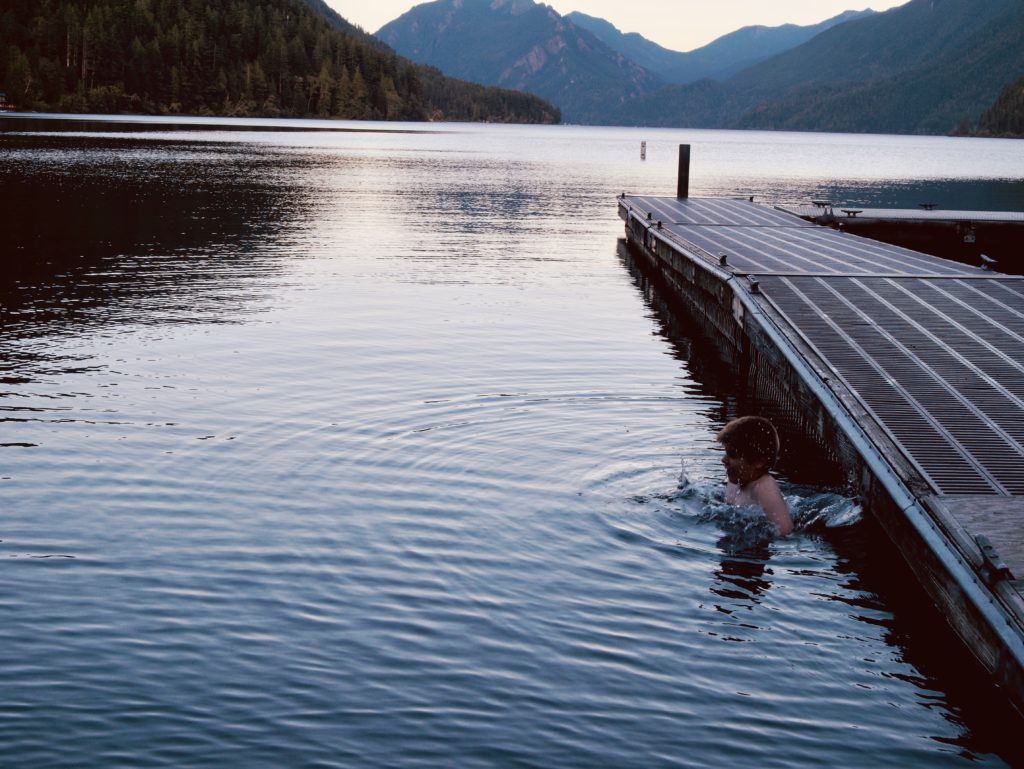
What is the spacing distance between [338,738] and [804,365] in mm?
9200

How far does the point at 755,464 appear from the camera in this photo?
1043 cm

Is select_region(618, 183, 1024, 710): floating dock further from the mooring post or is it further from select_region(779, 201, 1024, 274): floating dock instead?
the mooring post

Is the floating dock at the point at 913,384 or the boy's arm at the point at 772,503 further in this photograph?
the boy's arm at the point at 772,503

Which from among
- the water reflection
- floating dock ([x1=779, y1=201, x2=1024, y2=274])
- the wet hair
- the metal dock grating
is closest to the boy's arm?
the wet hair

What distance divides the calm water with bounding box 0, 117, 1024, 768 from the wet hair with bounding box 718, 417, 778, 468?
2.23 ft

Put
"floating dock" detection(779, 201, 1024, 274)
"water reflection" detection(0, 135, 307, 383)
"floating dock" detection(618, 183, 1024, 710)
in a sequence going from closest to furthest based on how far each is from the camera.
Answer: "floating dock" detection(618, 183, 1024, 710) < "water reflection" detection(0, 135, 307, 383) < "floating dock" detection(779, 201, 1024, 274)

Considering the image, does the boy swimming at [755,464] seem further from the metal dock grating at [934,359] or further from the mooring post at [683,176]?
the mooring post at [683,176]

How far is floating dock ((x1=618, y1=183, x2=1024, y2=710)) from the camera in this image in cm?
821

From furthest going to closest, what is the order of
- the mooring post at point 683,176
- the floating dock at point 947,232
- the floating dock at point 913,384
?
the mooring post at point 683,176 → the floating dock at point 947,232 → the floating dock at point 913,384

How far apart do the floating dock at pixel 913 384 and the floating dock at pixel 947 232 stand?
36.0ft

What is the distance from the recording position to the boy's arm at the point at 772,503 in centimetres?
1052

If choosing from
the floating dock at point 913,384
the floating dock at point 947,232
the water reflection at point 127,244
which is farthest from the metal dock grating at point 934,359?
the floating dock at point 947,232

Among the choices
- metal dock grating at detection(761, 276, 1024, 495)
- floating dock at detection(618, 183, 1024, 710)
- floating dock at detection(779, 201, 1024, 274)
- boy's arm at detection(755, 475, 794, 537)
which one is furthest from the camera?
floating dock at detection(779, 201, 1024, 274)

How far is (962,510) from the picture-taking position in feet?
30.2
